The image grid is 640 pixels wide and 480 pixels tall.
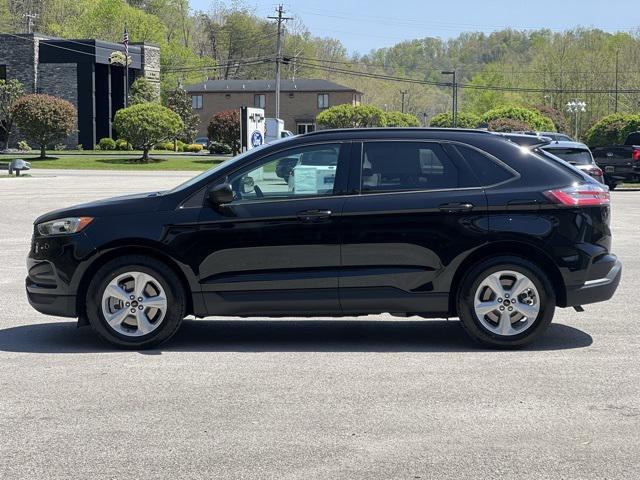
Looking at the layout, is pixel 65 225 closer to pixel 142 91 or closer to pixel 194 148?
pixel 194 148

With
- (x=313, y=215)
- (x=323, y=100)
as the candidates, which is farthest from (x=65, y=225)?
(x=323, y=100)

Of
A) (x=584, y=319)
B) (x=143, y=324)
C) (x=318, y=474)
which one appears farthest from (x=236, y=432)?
(x=584, y=319)

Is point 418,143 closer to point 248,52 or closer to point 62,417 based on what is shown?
point 62,417

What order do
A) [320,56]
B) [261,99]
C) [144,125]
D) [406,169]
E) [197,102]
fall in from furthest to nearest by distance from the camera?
[320,56], [197,102], [261,99], [144,125], [406,169]

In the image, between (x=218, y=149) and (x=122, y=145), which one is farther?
(x=122, y=145)

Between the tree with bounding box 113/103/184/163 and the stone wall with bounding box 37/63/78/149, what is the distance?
19.1 m

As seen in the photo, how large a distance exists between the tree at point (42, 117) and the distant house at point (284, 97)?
41.7 meters

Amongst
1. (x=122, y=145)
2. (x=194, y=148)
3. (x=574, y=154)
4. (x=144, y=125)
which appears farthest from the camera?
(x=194, y=148)

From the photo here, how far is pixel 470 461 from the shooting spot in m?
4.99

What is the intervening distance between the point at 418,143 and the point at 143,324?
2.67 m

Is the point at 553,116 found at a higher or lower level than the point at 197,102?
lower

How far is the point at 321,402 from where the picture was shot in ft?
20.1

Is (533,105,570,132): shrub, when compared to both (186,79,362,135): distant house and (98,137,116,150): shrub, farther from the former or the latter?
(98,137,116,150): shrub

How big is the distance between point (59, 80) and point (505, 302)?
7601 centimetres
